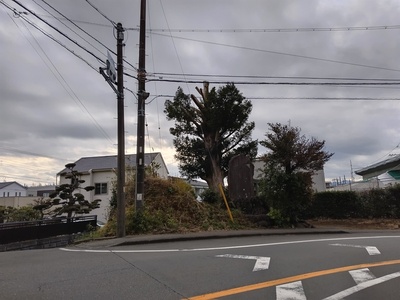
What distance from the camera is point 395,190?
843 inches

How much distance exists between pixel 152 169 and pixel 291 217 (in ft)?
25.0

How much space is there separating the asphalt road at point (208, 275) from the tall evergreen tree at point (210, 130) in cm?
1918

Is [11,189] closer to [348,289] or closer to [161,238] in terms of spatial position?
[161,238]

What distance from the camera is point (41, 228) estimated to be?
15.8 meters

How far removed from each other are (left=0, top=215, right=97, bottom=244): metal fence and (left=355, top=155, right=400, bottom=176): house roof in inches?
1186

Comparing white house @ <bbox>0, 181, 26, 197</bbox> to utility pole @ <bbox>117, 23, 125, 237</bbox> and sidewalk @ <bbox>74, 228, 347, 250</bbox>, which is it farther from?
sidewalk @ <bbox>74, 228, 347, 250</bbox>

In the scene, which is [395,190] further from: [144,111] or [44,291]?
[44,291]

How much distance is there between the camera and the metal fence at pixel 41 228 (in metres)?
14.3

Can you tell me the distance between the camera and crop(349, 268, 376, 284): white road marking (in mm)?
6531

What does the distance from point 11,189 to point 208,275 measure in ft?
259

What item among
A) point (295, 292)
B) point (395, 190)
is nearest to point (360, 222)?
point (395, 190)

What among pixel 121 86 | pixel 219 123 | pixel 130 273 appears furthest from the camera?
pixel 219 123

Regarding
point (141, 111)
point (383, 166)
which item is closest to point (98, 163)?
point (141, 111)

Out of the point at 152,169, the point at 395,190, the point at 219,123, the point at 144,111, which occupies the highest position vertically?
the point at 219,123
